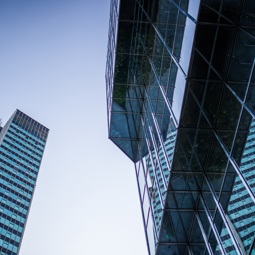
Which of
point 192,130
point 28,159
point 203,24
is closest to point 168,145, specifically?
point 192,130

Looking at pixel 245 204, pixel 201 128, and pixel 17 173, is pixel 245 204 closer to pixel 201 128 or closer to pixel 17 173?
pixel 201 128

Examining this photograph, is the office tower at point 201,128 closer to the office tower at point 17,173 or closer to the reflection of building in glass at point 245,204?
the reflection of building in glass at point 245,204

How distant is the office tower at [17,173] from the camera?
10906cm

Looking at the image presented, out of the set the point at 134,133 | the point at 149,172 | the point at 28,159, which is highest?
the point at 28,159

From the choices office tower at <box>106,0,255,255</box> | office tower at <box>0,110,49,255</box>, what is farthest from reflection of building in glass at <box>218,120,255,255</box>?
office tower at <box>0,110,49,255</box>

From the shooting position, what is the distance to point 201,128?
13.1 metres

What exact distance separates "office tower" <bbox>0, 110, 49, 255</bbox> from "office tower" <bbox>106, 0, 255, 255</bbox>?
98.9 metres

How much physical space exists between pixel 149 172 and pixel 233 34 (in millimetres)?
10268

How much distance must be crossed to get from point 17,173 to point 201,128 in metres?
129

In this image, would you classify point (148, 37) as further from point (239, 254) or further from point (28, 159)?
point (28, 159)

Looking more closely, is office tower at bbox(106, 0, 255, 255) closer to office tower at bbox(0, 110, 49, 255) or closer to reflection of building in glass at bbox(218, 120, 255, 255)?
reflection of building in glass at bbox(218, 120, 255, 255)

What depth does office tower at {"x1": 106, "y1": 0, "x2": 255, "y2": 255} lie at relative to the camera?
407 inches

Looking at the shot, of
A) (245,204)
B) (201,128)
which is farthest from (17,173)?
(245,204)

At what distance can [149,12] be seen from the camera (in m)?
20.0
